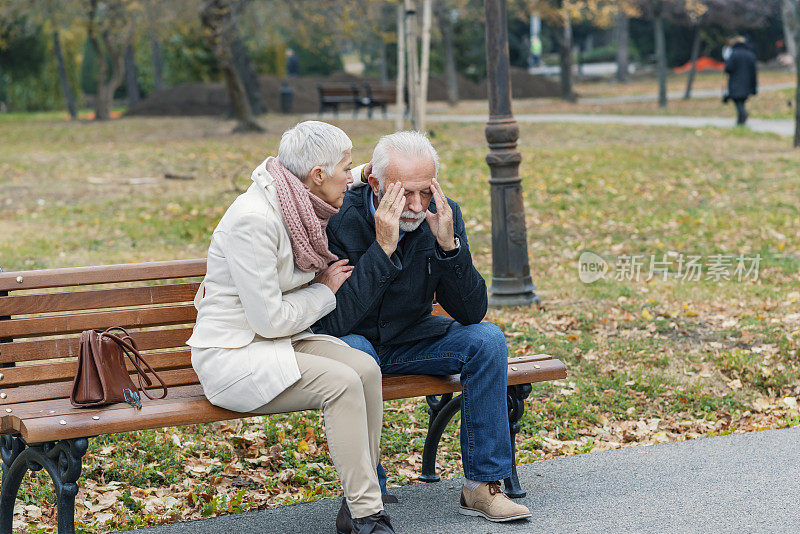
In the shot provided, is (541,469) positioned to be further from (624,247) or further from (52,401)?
(624,247)

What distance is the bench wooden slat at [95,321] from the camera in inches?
153

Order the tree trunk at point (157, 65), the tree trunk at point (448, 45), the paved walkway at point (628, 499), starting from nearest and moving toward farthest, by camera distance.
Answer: the paved walkway at point (628, 499)
the tree trunk at point (448, 45)
the tree trunk at point (157, 65)

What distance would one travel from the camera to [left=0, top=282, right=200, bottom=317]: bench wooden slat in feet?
12.9

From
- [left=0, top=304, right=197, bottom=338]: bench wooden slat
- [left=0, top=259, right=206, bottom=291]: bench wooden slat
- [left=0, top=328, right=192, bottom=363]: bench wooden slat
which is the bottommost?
[left=0, top=328, right=192, bottom=363]: bench wooden slat

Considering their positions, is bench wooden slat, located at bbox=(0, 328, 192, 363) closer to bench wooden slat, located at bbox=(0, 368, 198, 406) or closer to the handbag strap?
bench wooden slat, located at bbox=(0, 368, 198, 406)

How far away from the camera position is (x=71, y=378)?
3.99 metres

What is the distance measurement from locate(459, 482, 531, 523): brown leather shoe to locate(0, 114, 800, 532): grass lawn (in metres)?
0.66

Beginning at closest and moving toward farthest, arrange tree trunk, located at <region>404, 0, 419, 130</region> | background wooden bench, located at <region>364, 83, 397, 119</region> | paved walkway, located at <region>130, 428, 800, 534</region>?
1. paved walkway, located at <region>130, 428, 800, 534</region>
2. tree trunk, located at <region>404, 0, 419, 130</region>
3. background wooden bench, located at <region>364, 83, 397, 119</region>

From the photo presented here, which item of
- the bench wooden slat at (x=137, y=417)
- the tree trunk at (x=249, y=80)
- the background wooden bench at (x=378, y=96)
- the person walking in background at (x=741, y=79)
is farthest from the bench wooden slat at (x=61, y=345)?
the tree trunk at (x=249, y=80)

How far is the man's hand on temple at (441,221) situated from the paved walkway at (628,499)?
1070mm

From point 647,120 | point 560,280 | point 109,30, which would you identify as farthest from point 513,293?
point 109,30

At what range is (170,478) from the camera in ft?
15.0

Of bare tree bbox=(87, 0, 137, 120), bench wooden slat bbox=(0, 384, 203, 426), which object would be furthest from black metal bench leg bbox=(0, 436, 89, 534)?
bare tree bbox=(87, 0, 137, 120)

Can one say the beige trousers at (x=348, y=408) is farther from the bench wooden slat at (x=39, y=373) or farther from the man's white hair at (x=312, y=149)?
the bench wooden slat at (x=39, y=373)
